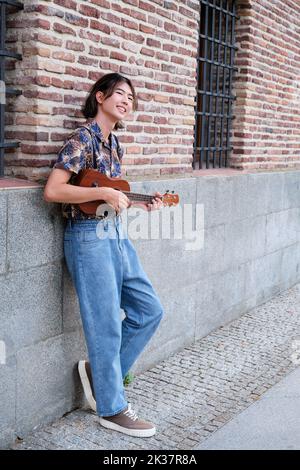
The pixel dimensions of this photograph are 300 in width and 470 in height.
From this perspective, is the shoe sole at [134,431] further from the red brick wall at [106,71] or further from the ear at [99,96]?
the ear at [99,96]

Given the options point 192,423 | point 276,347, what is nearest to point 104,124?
point 192,423

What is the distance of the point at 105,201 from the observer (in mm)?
3568

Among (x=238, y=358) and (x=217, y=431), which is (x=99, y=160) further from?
(x=238, y=358)

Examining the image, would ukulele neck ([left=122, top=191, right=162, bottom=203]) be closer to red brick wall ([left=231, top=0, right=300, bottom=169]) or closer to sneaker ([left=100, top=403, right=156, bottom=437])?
sneaker ([left=100, top=403, right=156, bottom=437])

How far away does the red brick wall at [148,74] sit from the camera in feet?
12.0

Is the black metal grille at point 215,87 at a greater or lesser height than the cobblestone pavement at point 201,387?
greater

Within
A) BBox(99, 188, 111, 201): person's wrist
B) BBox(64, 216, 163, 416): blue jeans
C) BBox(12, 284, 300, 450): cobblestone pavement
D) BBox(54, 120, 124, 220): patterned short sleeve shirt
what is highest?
BBox(54, 120, 124, 220): patterned short sleeve shirt

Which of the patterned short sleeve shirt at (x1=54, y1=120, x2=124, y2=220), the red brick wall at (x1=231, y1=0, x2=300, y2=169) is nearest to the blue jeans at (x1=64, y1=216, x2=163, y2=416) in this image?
the patterned short sleeve shirt at (x1=54, y1=120, x2=124, y2=220)

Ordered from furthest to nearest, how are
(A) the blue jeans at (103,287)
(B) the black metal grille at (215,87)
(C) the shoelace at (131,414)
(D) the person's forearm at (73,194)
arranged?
(B) the black metal grille at (215,87), (C) the shoelace at (131,414), (A) the blue jeans at (103,287), (D) the person's forearm at (73,194)

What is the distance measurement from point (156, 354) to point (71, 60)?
7.77 ft

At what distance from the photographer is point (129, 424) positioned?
3740 mm

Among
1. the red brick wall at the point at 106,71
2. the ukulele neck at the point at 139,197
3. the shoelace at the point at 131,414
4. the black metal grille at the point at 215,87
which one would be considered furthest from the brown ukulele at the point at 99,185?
the black metal grille at the point at 215,87

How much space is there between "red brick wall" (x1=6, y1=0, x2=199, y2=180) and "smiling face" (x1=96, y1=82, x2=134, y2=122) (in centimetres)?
26

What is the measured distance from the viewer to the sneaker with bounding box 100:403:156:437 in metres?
3.73
